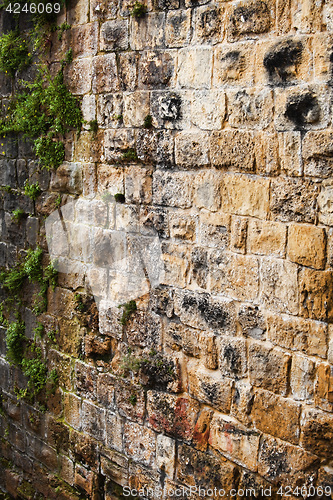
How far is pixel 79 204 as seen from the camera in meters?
3.62

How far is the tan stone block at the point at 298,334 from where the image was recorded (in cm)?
231

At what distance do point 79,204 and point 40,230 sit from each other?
0.57 meters

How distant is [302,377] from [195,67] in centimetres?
173

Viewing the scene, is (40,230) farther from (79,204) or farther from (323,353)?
(323,353)

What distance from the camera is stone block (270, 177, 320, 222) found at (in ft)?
7.55

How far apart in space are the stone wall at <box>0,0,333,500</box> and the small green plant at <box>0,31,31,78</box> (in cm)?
40

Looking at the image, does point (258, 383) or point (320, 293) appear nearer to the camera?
point (320, 293)

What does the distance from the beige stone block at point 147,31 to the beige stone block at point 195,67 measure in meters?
0.22

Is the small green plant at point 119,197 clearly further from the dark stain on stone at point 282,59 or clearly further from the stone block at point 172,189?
the dark stain on stone at point 282,59

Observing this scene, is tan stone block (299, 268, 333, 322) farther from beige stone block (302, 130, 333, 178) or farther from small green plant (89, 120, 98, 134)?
small green plant (89, 120, 98, 134)

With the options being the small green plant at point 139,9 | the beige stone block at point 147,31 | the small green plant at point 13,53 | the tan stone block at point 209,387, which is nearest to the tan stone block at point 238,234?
the tan stone block at point 209,387

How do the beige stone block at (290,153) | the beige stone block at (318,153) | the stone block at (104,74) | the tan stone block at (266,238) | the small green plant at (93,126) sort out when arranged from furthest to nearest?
the small green plant at (93,126) → the stone block at (104,74) → the tan stone block at (266,238) → the beige stone block at (290,153) → the beige stone block at (318,153)

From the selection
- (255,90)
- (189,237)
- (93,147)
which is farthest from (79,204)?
(255,90)

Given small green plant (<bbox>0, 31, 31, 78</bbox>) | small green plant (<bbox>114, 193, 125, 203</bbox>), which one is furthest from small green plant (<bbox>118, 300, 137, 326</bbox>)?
small green plant (<bbox>0, 31, 31, 78</bbox>)
